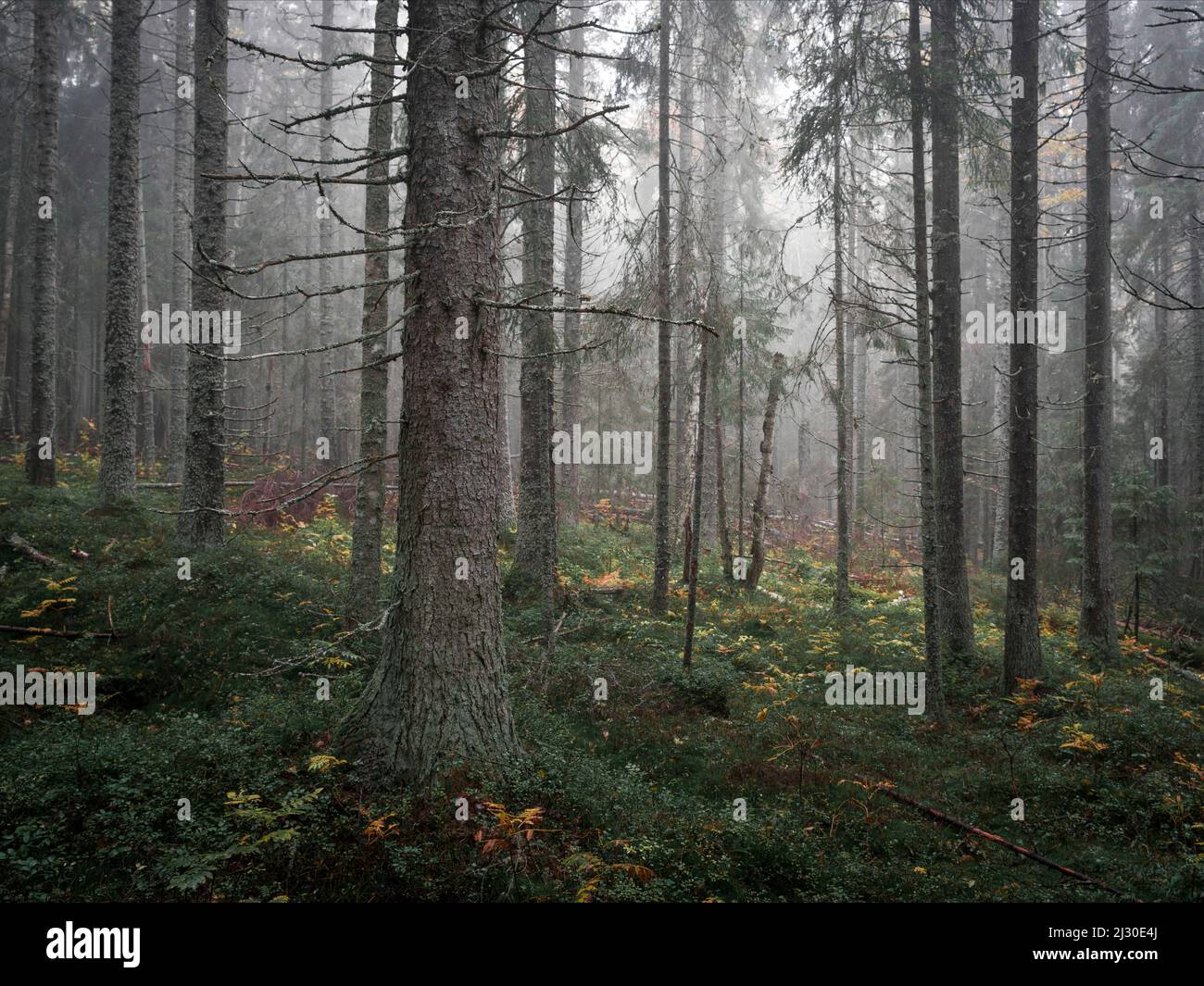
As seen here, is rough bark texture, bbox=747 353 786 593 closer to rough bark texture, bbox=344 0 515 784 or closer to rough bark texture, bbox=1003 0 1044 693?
rough bark texture, bbox=1003 0 1044 693

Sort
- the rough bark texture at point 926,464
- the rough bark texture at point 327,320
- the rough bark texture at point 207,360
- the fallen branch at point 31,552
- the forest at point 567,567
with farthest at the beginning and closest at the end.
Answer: the rough bark texture at point 327,320 → the rough bark texture at point 207,360 → the fallen branch at point 31,552 → the rough bark texture at point 926,464 → the forest at point 567,567

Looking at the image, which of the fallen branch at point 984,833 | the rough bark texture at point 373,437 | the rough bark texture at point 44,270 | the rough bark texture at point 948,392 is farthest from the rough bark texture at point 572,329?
the rough bark texture at point 44,270

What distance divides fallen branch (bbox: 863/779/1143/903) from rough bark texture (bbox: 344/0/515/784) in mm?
4055

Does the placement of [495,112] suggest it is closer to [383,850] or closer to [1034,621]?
[383,850]

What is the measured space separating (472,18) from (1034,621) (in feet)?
35.4

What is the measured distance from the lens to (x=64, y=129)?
1017 inches

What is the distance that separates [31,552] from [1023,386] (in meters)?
15.1

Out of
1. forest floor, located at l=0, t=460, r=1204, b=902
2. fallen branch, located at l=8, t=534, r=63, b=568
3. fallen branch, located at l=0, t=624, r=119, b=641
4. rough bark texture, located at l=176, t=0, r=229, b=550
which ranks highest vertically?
rough bark texture, located at l=176, t=0, r=229, b=550

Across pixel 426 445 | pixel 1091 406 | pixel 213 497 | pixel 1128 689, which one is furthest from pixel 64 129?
pixel 1128 689

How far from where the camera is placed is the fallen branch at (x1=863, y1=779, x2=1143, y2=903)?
17.9ft

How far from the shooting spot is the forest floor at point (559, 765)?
449 cm

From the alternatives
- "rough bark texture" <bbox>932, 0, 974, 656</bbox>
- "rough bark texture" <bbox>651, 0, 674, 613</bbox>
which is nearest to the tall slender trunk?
"rough bark texture" <bbox>651, 0, 674, 613</bbox>

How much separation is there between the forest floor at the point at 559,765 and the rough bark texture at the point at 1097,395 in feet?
3.90

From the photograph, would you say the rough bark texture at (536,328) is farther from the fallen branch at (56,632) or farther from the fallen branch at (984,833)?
the fallen branch at (984,833)
